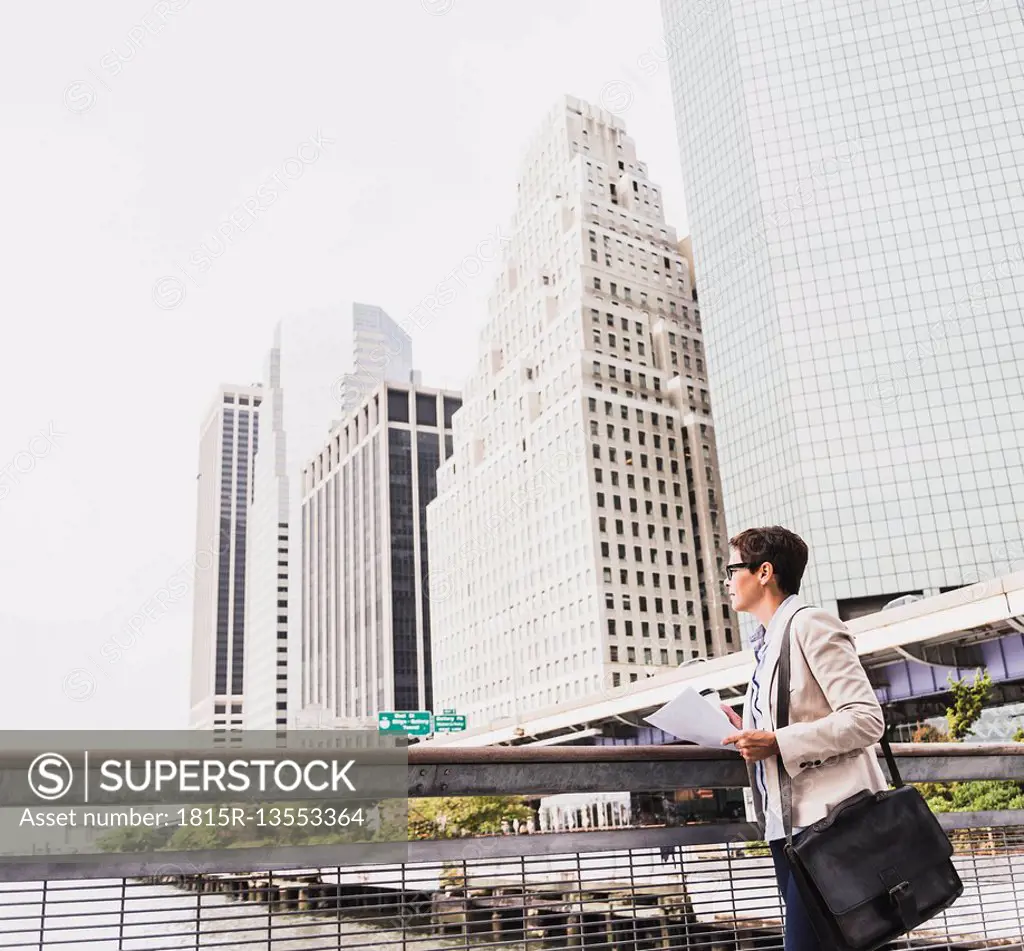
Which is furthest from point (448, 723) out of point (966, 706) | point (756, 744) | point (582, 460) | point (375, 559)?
point (375, 559)

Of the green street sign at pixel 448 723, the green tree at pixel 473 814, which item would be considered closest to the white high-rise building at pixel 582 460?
the green street sign at pixel 448 723

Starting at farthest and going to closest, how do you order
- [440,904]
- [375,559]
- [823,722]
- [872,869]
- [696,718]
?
[375,559], [440,904], [696,718], [823,722], [872,869]

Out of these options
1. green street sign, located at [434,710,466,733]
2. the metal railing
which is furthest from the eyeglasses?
green street sign, located at [434,710,466,733]

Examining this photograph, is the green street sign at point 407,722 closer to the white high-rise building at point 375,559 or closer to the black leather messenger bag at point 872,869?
the black leather messenger bag at point 872,869

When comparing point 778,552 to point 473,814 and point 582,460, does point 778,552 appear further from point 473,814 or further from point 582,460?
point 582,460

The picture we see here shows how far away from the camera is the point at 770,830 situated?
3.46 meters

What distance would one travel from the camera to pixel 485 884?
3.92m

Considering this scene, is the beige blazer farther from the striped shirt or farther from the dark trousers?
the dark trousers

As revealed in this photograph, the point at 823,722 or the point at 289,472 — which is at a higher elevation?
the point at 289,472

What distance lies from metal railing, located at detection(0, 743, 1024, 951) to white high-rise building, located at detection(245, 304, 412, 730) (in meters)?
166

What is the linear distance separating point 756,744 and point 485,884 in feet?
4.21

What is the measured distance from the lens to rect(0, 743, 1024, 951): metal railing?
325cm

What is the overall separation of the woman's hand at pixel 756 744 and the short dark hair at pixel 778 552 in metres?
0.55

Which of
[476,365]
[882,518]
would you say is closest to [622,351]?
[476,365]
